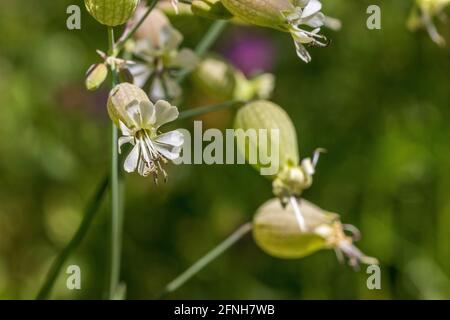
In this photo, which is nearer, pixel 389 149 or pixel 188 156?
pixel 188 156

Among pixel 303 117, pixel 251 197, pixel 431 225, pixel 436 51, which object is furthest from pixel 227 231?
pixel 436 51

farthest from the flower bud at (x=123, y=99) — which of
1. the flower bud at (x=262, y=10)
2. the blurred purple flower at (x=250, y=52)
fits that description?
the blurred purple flower at (x=250, y=52)

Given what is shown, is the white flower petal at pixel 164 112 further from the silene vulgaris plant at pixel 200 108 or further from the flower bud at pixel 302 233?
the flower bud at pixel 302 233

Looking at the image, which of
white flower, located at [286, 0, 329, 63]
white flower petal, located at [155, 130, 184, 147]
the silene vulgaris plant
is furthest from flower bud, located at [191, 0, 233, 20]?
white flower petal, located at [155, 130, 184, 147]

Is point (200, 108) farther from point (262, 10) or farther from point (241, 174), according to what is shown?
point (241, 174)

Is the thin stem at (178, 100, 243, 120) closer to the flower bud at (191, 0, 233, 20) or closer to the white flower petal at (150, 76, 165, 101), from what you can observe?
the white flower petal at (150, 76, 165, 101)

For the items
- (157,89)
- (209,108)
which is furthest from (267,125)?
(157,89)
